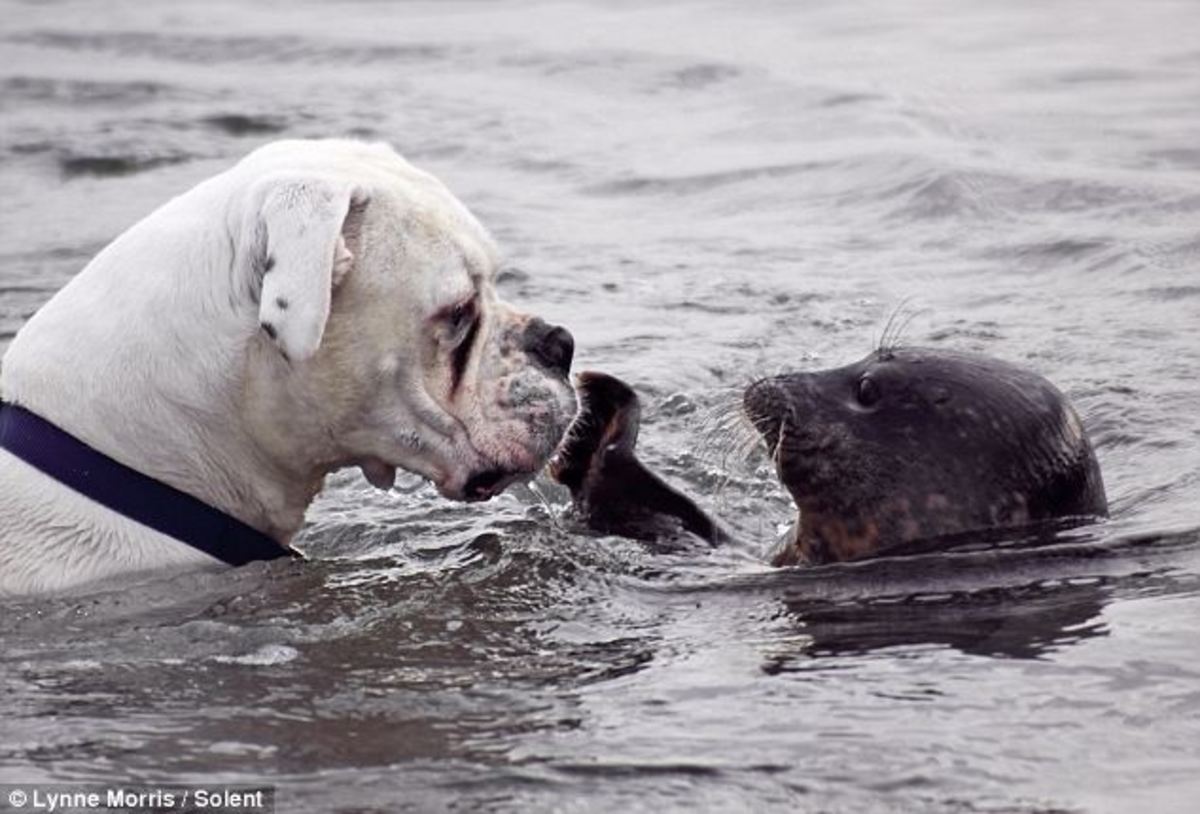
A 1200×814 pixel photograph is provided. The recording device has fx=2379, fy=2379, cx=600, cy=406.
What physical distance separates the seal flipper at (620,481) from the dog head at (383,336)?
716mm

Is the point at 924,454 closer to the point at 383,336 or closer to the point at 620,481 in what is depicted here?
the point at 620,481

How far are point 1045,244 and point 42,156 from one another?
5.70 m

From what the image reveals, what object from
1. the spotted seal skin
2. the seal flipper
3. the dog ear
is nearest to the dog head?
the dog ear

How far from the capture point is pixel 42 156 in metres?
13.1

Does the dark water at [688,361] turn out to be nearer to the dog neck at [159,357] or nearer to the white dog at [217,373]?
the white dog at [217,373]

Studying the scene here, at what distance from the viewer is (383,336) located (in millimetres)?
6031

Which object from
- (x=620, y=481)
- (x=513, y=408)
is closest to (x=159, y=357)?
(x=513, y=408)

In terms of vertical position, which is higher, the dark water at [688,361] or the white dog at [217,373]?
the white dog at [217,373]

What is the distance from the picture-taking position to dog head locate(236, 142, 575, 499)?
18.9 feet

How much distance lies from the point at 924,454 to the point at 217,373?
6.59ft

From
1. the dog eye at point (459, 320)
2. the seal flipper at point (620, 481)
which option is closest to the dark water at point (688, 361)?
the seal flipper at point (620, 481)

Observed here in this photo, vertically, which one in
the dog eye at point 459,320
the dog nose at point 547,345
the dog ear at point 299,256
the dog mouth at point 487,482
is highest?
the dog ear at point 299,256

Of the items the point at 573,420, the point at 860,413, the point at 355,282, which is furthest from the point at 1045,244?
the point at 355,282

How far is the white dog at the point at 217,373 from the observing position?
595cm
